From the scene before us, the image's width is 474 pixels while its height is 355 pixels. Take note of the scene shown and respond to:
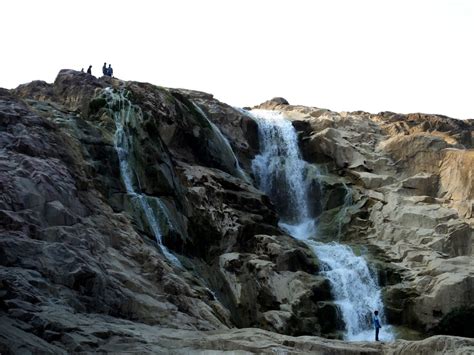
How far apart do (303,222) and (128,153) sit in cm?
1563

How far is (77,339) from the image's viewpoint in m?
16.4

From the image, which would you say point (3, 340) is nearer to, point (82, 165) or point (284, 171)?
point (82, 165)

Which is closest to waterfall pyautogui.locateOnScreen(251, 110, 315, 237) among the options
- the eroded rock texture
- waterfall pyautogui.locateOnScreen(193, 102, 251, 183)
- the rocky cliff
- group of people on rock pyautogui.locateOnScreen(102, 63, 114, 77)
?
the rocky cliff

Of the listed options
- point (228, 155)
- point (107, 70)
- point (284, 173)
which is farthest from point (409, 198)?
point (107, 70)

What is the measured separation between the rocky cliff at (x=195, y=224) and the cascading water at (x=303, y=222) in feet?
2.64

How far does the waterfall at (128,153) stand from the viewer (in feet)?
94.8

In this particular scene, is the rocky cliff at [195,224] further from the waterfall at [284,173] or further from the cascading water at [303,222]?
the waterfall at [284,173]

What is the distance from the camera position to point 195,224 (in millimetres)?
32625

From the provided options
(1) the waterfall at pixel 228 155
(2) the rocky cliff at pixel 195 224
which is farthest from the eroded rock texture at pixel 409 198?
(1) the waterfall at pixel 228 155

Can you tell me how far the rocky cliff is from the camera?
62.0 feet

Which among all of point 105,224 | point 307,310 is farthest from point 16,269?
point 307,310

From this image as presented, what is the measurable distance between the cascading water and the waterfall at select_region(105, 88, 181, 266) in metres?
10.1

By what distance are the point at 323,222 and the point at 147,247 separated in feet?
62.0

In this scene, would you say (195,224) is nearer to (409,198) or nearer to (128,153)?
(128,153)
